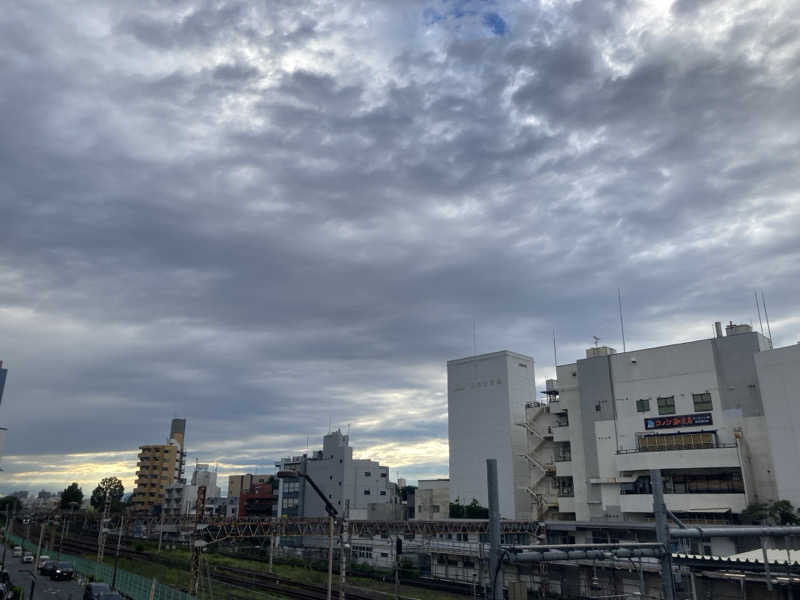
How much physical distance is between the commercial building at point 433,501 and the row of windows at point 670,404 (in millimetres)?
54587

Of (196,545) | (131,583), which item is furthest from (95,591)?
(196,545)

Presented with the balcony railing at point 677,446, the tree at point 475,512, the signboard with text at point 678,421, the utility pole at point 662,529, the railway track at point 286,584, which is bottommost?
the railway track at point 286,584

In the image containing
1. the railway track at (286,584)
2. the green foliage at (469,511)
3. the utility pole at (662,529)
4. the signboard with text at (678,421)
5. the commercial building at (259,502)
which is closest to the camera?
the utility pole at (662,529)

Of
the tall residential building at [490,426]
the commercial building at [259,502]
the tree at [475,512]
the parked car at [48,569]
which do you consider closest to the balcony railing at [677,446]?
the tall residential building at [490,426]

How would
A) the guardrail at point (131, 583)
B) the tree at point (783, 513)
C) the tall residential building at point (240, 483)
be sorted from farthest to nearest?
the tall residential building at point (240, 483)
the tree at point (783, 513)
the guardrail at point (131, 583)

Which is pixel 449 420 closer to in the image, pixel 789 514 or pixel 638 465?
pixel 638 465

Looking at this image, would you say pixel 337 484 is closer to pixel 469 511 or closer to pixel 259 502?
pixel 259 502

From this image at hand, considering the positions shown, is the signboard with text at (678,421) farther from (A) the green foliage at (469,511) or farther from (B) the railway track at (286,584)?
(A) the green foliage at (469,511)

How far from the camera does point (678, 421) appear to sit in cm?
7688

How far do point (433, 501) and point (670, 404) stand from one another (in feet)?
200

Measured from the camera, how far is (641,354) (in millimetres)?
83500

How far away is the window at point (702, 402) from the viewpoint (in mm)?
75500

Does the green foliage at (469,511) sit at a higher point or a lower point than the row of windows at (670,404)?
lower

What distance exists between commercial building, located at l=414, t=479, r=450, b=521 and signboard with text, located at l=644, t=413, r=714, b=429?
55384 millimetres
